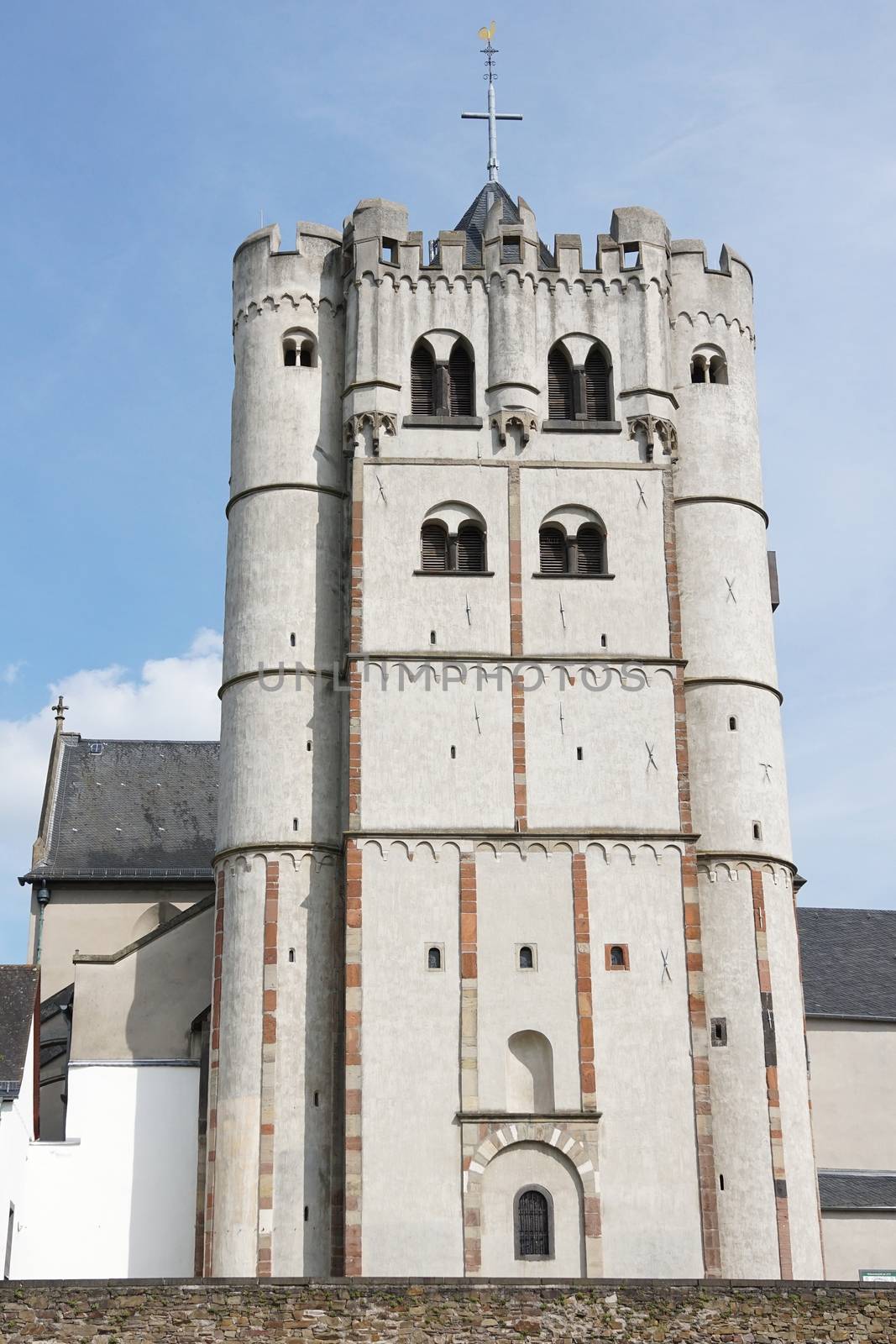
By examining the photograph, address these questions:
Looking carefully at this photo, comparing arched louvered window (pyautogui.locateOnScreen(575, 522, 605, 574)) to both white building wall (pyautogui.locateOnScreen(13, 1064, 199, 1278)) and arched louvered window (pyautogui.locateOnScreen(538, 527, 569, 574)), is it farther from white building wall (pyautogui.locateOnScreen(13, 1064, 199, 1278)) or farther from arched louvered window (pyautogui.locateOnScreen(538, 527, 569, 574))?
white building wall (pyautogui.locateOnScreen(13, 1064, 199, 1278))

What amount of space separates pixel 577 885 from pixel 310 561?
27.9 feet

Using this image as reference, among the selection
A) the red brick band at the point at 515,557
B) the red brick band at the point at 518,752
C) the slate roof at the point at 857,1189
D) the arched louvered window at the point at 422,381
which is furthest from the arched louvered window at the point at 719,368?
the slate roof at the point at 857,1189

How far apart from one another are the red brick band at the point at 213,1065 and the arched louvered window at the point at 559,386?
38.0 ft

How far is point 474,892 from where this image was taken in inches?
1294

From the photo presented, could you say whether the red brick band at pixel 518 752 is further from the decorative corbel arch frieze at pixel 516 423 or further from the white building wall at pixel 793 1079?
the decorative corbel arch frieze at pixel 516 423

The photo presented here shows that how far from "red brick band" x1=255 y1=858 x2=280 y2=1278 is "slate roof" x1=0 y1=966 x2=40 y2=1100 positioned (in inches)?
163

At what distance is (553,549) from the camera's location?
118 feet

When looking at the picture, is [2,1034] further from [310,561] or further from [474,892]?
[310,561]

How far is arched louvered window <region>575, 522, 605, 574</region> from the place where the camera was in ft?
118

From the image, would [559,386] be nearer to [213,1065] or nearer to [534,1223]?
[213,1065]

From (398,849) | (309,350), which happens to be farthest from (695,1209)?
(309,350)

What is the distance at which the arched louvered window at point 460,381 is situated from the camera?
121 feet

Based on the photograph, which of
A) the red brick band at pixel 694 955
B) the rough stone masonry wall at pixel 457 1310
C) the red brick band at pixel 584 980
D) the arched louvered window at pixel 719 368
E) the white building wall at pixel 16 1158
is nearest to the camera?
the rough stone masonry wall at pixel 457 1310

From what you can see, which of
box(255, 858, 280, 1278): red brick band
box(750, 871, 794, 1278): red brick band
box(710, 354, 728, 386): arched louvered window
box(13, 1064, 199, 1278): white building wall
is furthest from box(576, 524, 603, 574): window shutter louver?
box(13, 1064, 199, 1278): white building wall
